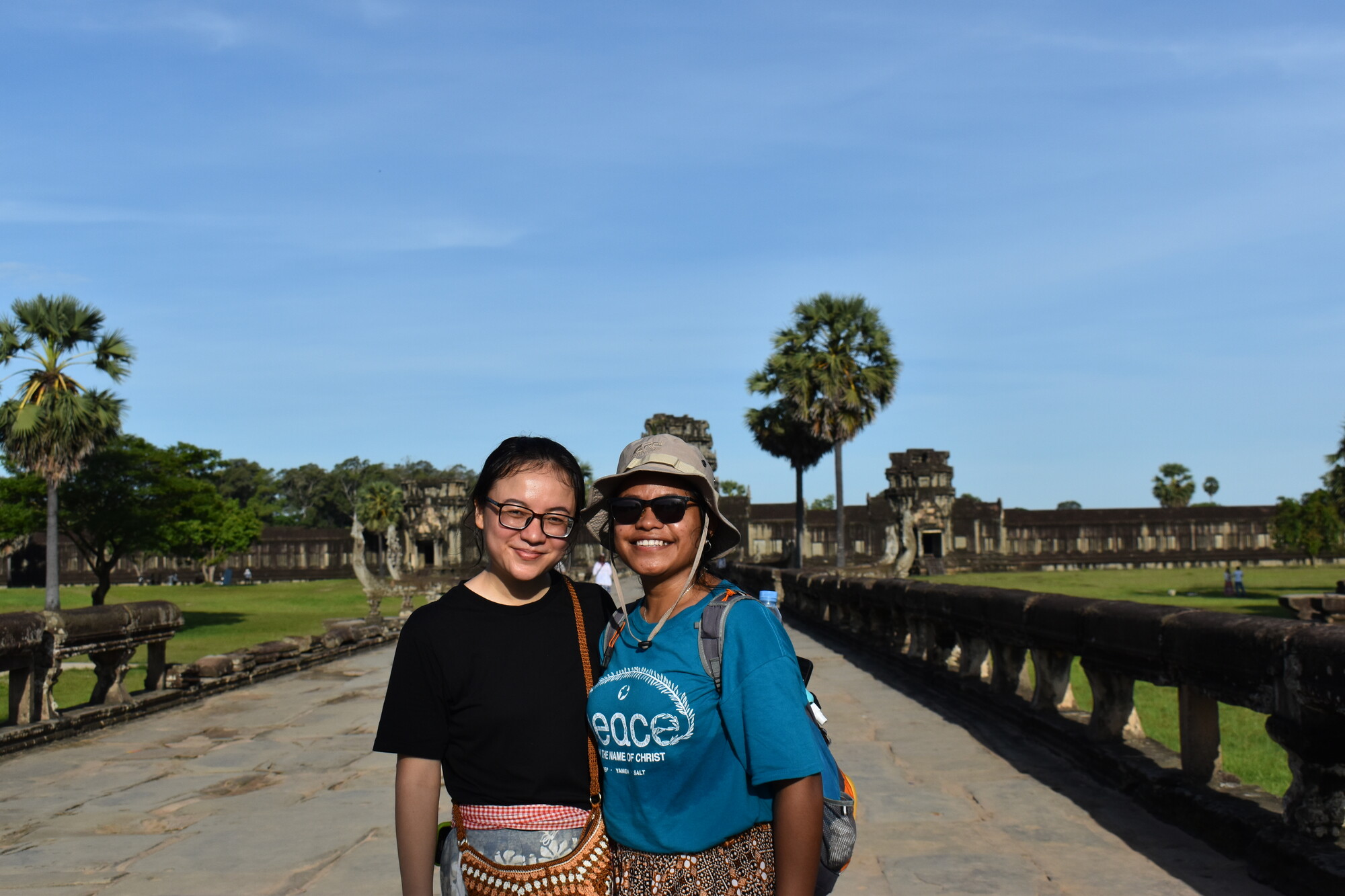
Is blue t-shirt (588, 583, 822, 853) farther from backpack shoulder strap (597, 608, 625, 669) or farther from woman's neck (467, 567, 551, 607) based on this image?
woman's neck (467, 567, 551, 607)

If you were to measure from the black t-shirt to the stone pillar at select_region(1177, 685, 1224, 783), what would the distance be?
385cm

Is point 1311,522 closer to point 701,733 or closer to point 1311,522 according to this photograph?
point 1311,522

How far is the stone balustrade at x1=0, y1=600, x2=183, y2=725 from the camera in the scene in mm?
8289

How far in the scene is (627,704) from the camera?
8.20 feet

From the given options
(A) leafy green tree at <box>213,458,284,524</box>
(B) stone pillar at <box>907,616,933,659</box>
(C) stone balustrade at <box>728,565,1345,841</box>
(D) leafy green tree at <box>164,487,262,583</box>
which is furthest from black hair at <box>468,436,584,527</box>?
(A) leafy green tree at <box>213,458,284,524</box>

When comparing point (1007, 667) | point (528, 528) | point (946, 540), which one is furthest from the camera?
point (946, 540)

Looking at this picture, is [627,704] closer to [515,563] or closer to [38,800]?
[515,563]

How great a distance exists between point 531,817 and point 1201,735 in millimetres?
4047

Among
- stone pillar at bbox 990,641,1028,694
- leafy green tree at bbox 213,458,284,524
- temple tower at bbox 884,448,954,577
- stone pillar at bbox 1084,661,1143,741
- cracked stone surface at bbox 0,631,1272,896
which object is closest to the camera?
cracked stone surface at bbox 0,631,1272,896

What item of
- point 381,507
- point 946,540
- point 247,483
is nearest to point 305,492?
point 247,483

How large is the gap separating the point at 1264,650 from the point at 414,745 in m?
3.62

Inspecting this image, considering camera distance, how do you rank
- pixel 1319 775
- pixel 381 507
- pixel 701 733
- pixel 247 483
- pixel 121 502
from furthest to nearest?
pixel 247 483 → pixel 381 507 → pixel 121 502 → pixel 1319 775 → pixel 701 733

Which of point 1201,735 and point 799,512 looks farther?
point 799,512

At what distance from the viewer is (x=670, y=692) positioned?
247cm
